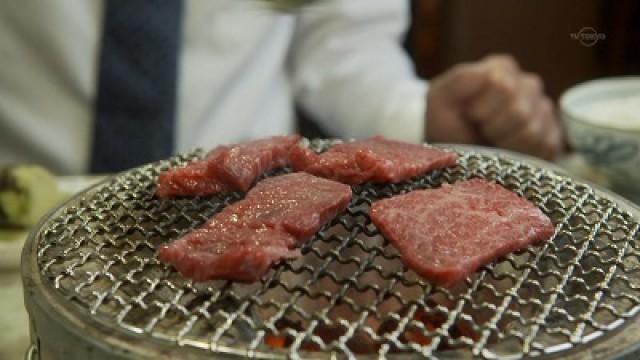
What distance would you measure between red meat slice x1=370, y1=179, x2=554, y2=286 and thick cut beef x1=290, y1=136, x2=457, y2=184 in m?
0.08

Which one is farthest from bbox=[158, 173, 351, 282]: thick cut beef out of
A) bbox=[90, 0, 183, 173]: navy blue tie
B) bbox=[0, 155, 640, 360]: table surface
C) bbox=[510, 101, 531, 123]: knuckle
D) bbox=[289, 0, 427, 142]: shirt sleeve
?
bbox=[289, 0, 427, 142]: shirt sleeve

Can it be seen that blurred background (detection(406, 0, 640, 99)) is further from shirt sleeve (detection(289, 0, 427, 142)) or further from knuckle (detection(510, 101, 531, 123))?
knuckle (detection(510, 101, 531, 123))

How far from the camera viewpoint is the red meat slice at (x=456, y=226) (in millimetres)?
1021

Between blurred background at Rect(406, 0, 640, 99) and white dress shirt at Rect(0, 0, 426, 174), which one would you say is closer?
white dress shirt at Rect(0, 0, 426, 174)

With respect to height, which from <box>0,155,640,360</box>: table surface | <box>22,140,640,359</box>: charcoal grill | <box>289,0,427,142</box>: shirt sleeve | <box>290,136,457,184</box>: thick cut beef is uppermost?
<box>290,136,457,184</box>: thick cut beef

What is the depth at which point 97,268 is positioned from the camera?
1052mm

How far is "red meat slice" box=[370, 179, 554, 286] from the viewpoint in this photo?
1021mm

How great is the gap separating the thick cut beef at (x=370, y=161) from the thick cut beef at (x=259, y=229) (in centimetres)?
6

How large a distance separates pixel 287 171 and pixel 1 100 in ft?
4.06

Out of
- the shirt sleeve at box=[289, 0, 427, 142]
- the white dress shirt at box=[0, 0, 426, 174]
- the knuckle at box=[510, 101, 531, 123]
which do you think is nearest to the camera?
the white dress shirt at box=[0, 0, 426, 174]

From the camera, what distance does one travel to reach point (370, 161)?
126 centimetres

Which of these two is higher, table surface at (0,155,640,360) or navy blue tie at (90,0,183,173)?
navy blue tie at (90,0,183,173)

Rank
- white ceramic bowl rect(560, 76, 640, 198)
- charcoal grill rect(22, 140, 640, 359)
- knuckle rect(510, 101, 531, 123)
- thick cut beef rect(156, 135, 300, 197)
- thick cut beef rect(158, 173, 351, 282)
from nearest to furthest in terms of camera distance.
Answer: charcoal grill rect(22, 140, 640, 359)
thick cut beef rect(158, 173, 351, 282)
thick cut beef rect(156, 135, 300, 197)
white ceramic bowl rect(560, 76, 640, 198)
knuckle rect(510, 101, 531, 123)

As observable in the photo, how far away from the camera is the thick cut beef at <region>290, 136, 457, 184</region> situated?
4.16 ft
